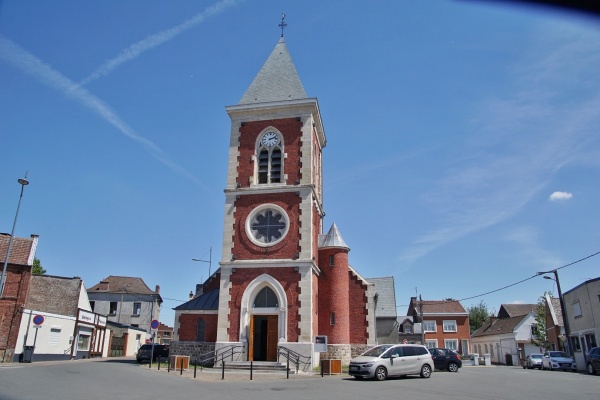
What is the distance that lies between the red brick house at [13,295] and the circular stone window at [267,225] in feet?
49.6

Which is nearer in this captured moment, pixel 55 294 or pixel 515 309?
pixel 55 294

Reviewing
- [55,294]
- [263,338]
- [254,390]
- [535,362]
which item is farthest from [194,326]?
[535,362]

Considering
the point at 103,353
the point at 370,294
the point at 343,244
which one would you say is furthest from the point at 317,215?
the point at 103,353

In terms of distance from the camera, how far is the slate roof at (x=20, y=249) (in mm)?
31016

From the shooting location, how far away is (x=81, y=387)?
15.2 meters

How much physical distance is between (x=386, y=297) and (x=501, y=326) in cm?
2932

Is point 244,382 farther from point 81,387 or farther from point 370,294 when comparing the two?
point 370,294

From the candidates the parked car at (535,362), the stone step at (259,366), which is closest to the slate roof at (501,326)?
the parked car at (535,362)

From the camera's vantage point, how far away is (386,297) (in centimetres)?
4481

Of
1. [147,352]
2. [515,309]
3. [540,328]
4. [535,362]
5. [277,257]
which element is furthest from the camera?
[515,309]

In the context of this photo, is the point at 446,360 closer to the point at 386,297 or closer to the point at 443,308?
the point at 386,297

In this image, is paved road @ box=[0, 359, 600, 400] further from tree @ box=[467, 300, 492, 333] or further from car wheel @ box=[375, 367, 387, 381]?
tree @ box=[467, 300, 492, 333]

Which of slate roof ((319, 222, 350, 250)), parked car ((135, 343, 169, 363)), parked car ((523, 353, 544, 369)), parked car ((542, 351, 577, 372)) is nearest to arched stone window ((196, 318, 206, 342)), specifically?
parked car ((135, 343, 169, 363))

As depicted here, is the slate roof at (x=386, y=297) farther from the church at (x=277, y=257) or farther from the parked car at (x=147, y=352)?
the parked car at (x=147, y=352)
